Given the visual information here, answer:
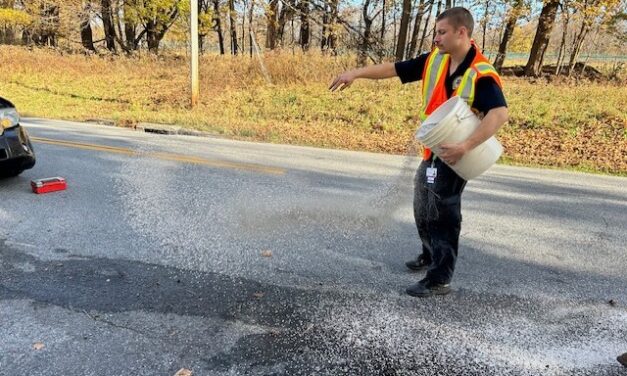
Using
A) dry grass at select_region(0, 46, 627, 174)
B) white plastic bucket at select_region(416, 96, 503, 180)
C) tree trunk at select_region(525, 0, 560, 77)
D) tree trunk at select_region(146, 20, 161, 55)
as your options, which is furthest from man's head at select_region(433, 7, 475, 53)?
tree trunk at select_region(146, 20, 161, 55)

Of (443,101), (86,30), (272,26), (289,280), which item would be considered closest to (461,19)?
(443,101)

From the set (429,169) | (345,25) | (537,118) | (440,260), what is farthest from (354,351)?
(345,25)

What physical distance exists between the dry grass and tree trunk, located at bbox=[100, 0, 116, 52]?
24.8ft

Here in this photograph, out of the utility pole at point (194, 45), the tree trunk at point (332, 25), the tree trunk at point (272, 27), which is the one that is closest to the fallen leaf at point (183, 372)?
the utility pole at point (194, 45)

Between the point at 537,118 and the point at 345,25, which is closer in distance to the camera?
the point at 537,118

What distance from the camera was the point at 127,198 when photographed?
215 inches

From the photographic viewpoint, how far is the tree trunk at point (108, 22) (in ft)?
88.9

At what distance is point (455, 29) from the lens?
293 centimetres

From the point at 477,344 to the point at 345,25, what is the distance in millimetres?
22377

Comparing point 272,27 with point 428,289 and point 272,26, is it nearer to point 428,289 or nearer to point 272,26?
point 272,26

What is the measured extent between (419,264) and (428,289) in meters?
0.46

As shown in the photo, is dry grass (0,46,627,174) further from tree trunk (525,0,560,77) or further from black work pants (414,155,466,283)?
black work pants (414,155,466,283)

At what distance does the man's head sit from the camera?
2.93 m

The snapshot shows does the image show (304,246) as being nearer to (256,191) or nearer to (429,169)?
(429,169)
